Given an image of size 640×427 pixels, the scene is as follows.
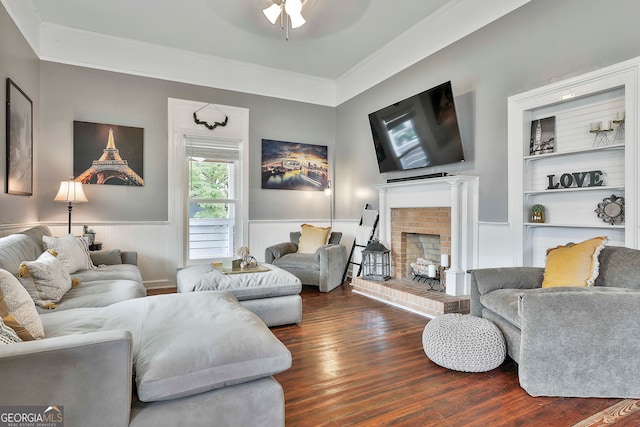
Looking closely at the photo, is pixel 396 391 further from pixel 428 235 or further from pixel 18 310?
pixel 428 235

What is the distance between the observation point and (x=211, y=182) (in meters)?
4.93

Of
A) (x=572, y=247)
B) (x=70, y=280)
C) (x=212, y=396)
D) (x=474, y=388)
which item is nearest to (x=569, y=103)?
(x=572, y=247)

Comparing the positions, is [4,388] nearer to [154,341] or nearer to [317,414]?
[154,341]

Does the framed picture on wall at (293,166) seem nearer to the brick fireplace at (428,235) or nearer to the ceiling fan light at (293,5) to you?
the brick fireplace at (428,235)

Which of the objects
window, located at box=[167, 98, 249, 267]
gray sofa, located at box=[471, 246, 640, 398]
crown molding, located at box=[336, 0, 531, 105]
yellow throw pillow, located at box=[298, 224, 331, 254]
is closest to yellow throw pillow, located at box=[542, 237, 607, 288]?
gray sofa, located at box=[471, 246, 640, 398]

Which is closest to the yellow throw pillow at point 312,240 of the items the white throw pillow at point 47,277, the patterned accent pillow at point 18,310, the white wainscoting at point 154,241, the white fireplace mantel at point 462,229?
the white wainscoting at point 154,241

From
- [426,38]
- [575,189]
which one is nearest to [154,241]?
[426,38]

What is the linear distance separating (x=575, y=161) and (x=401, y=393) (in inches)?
90.6

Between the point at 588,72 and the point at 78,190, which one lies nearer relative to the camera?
the point at 588,72

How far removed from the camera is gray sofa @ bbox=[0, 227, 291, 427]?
106 centimetres

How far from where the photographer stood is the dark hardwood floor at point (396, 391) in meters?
1.66

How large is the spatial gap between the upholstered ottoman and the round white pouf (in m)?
1.24

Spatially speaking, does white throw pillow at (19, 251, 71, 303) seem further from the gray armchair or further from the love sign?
the love sign

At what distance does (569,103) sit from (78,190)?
4.86 metres
